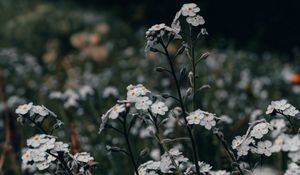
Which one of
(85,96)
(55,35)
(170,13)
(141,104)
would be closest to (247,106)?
(85,96)

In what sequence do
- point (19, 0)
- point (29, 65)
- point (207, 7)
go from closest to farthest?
point (29, 65) < point (207, 7) < point (19, 0)

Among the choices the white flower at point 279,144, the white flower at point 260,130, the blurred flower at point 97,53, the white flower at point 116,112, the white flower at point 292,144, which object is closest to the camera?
the white flower at point 116,112

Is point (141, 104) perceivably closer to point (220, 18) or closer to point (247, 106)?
point (247, 106)

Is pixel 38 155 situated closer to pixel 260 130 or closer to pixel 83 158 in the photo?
pixel 83 158

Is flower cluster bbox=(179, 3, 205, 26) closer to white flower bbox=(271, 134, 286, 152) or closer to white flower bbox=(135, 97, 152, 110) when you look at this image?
white flower bbox=(135, 97, 152, 110)

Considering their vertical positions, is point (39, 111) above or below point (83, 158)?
above

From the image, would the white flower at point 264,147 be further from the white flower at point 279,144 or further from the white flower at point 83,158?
the white flower at point 83,158

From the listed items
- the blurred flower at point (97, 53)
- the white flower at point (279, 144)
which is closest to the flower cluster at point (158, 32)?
the white flower at point (279, 144)

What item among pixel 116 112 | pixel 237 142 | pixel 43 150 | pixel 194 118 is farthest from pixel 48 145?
pixel 237 142
